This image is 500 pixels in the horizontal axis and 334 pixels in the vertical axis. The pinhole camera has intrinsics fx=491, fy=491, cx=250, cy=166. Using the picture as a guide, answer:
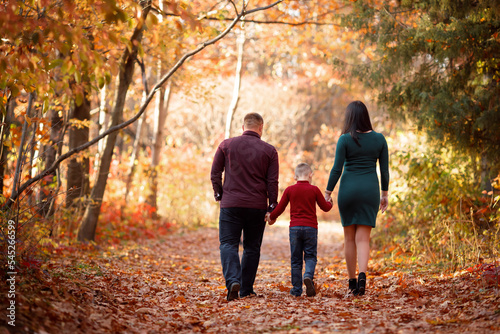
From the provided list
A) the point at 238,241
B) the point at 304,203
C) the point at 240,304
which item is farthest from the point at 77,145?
the point at 240,304

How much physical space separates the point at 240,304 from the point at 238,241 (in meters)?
0.66

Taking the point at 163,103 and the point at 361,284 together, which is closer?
the point at 361,284

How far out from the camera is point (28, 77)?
430 cm

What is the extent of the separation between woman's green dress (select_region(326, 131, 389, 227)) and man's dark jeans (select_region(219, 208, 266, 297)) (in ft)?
2.92

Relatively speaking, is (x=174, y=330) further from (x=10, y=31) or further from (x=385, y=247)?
(x=385, y=247)

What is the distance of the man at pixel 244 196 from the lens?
4.97m

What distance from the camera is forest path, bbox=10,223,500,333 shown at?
11.9 feet

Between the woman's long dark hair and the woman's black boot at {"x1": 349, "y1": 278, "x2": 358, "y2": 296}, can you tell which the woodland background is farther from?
the woman's long dark hair

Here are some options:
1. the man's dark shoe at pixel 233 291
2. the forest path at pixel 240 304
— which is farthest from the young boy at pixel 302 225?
the man's dark shoe at pixel 233 291

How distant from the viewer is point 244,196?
4.96m

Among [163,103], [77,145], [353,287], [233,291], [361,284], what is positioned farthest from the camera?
[163,103]

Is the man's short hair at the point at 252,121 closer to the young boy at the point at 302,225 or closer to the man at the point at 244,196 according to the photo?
the man at the point at 244,196

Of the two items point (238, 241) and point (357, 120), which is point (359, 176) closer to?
point (357, 120)

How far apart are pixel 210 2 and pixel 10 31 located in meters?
11.2
